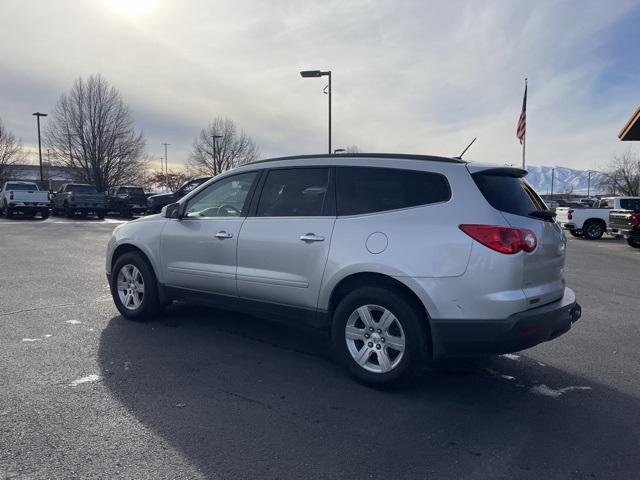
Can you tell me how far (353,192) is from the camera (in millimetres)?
4293

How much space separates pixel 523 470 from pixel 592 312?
479 centimetres

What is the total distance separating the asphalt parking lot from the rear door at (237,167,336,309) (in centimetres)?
67

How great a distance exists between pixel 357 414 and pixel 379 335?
2.13 ft

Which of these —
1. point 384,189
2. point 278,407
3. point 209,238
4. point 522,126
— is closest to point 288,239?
point 384,189

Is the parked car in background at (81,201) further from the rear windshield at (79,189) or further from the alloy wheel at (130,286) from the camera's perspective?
the alloy wheel at (130,286)

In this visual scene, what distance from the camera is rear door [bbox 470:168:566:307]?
3721 millimetres

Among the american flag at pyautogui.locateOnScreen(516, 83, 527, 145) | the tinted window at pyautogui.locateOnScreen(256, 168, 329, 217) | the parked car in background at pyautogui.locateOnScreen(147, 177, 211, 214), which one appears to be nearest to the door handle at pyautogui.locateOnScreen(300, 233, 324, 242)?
the tinted window at pyautogui.locateOnScreen(256, 168, 329, 217)

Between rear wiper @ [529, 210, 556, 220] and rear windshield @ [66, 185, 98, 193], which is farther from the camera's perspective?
rear windshield @ [66, 185, 98, 193]

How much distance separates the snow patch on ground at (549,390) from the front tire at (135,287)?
3916 mm

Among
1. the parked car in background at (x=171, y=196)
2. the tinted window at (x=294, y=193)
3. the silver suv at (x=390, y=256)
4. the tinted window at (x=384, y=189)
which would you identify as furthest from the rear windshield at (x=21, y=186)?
the tinted window at (x=384, y=189)

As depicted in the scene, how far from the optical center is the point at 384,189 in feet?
13.6

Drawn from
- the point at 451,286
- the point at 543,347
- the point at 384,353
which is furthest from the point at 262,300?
the point at 543,347

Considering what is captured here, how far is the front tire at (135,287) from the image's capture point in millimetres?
5676

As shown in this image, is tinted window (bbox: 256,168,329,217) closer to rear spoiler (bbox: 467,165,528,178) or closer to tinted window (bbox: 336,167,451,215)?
tinted window (bbox: 336,167,451,215)
